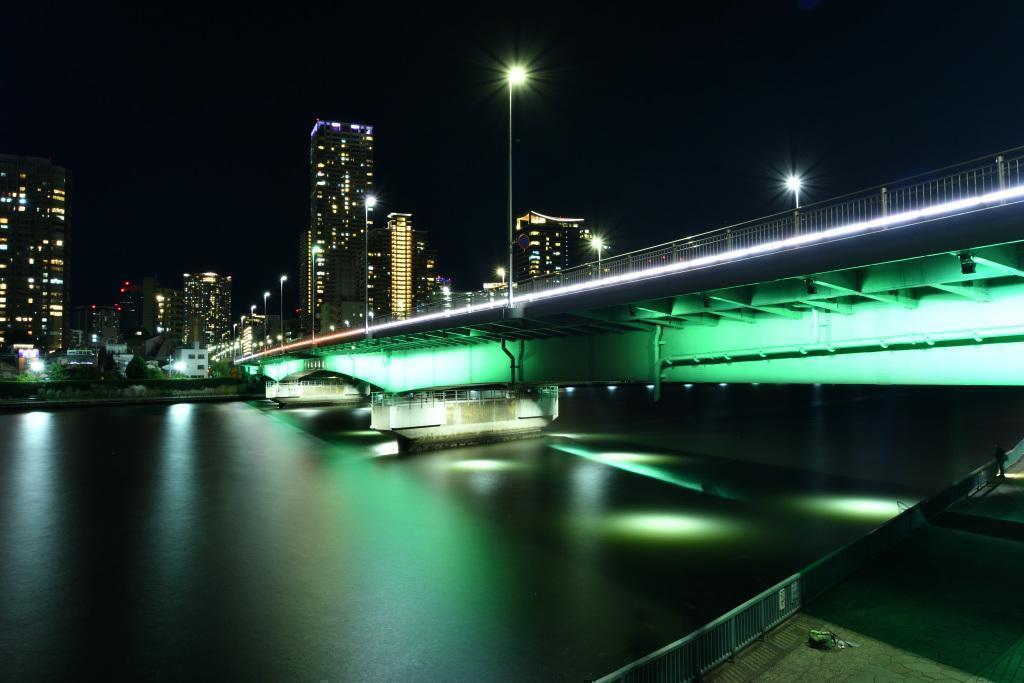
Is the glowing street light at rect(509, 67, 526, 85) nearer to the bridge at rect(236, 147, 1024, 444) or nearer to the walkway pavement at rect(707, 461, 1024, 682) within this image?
the bridge at rect(236, 147, 1024, 444)

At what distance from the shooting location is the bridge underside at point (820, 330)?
1479cm

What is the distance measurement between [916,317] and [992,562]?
260 inches

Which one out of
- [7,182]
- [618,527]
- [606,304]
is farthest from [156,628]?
[7,182]

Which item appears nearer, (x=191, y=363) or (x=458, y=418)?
(x=458, y=418)

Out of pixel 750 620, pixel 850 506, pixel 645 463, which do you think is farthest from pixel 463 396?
pixel 750 620

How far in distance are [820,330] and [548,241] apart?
471 ft

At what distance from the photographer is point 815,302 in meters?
17.8

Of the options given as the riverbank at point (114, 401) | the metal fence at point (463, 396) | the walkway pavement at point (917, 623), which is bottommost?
the walkway pavement at point (917, 623)

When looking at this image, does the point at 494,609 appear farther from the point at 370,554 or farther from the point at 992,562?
the point at 992,562

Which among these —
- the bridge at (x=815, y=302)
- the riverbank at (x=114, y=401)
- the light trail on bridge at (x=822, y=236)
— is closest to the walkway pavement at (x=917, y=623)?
the bridge at (x=815, y=302)

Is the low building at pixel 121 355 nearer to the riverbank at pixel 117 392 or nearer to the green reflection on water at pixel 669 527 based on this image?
the riverbank at pixel 117 392

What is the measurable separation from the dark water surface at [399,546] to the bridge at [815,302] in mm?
5972

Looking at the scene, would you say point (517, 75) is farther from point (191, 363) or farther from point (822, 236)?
point (191, 363)

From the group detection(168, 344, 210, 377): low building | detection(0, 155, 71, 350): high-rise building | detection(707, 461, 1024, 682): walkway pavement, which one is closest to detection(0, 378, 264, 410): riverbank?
detection(168, 344, 210, 377): low building
